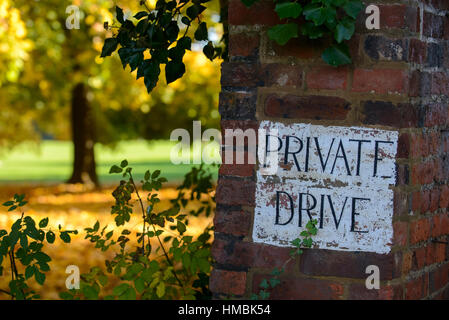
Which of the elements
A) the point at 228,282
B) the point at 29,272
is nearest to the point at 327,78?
the point at 228,282

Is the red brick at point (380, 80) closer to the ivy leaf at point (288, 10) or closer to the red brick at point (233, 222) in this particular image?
the ivy leaf at point (288, 10)

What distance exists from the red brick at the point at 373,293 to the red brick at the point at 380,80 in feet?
2.30

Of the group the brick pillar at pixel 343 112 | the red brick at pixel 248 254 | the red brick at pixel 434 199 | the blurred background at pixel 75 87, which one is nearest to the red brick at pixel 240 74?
the brick pillar at pixel 343 112

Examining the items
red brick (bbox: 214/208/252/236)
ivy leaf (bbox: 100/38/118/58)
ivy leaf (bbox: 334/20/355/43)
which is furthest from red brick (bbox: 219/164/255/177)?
ivy leaf (bbox: 100/38/118/58)

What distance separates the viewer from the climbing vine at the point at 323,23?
84.7 inches

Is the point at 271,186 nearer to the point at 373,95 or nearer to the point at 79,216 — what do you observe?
the point at 373,95

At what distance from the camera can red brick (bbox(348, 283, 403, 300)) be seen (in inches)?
92.0

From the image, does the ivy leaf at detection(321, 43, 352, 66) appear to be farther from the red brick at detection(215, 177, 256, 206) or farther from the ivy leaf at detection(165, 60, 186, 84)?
the ivy leaf at detection(165, 60, 186, 84)

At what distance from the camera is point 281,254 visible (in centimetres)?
242

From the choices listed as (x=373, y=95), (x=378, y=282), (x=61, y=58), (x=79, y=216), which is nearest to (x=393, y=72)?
(x=373, y=95)

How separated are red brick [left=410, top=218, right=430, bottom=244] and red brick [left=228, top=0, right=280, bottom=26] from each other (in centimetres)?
91

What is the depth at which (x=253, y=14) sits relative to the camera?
7.81 feet

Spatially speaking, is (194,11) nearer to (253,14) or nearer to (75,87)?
(253,14)

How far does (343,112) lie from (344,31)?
12.1 inches
